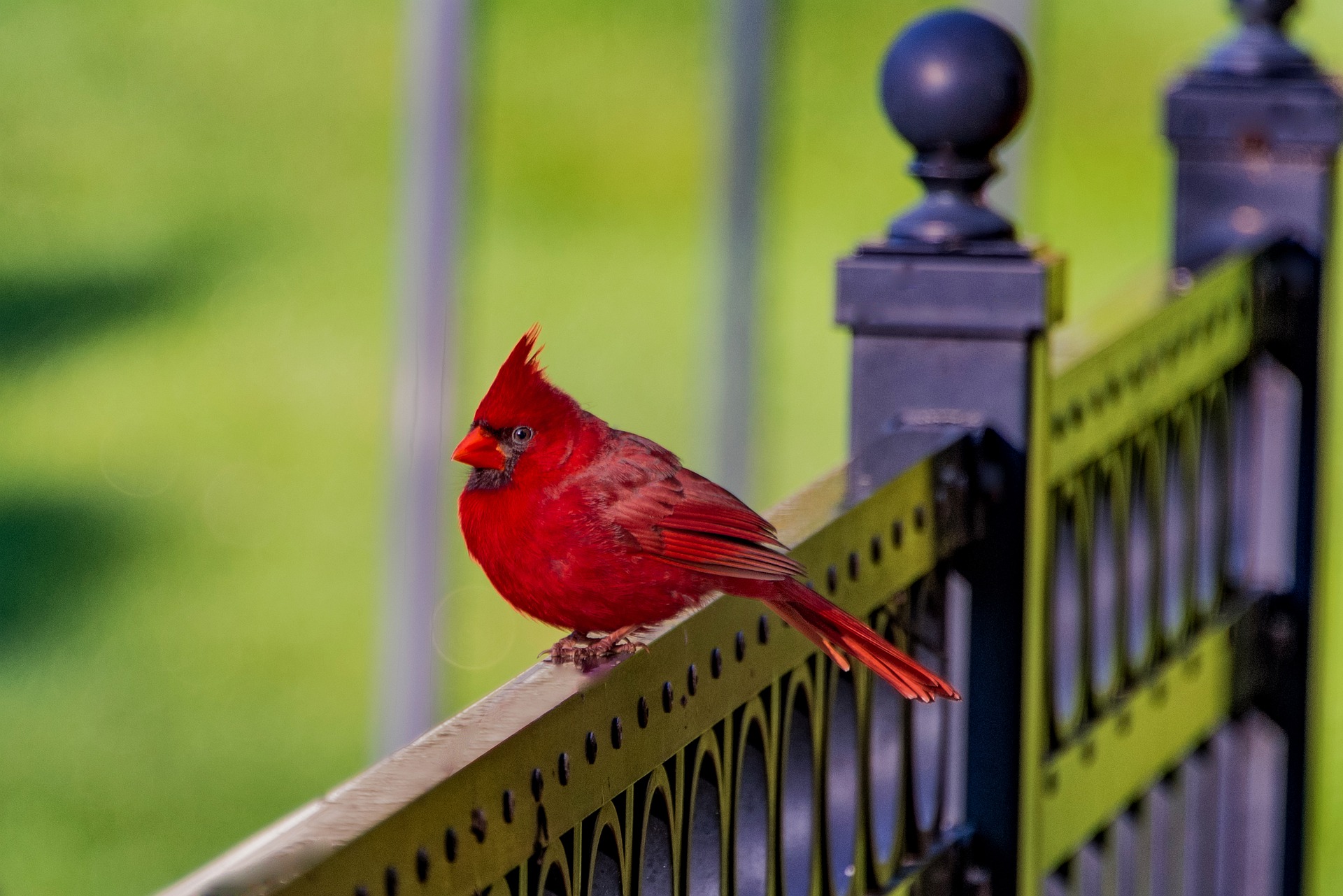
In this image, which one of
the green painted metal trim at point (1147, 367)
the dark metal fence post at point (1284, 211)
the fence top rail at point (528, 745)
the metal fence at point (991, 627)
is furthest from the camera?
the dark metal fence post at point (1284, 211)

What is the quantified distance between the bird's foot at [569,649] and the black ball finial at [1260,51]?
182 cm

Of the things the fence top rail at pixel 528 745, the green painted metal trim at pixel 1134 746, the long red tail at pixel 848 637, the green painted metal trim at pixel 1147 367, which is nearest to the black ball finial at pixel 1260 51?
the green painted metal trim at pixel 1147 367

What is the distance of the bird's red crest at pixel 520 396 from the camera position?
1.08m

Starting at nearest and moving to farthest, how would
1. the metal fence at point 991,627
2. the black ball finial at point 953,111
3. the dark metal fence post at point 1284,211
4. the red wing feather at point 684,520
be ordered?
the metal fence at point 991,627 → the red wing feather at point 684,520 → the black ball finial at point 953,111 → the dark metal fence post at point 1284,211

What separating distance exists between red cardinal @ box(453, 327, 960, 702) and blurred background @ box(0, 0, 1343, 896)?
5.12m

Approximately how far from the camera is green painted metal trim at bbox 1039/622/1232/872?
1.90 meters

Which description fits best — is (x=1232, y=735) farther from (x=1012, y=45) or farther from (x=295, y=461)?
(x=295, y=461)

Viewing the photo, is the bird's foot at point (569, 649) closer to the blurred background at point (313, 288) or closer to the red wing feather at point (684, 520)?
the red wing feather at point (684, 520)

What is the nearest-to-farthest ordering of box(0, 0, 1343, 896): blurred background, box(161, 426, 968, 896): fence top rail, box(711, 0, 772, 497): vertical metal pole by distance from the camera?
box(161, 426, 968, 896): fence top rail → box(711, 0, 772, 497): vertical metal pole → box(0, 0, 1343, 896): blurred background

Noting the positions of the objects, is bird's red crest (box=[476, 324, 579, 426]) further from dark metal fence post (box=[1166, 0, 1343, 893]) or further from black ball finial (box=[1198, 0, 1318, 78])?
black ball finial (box=[1198, 0, 1318, 78])

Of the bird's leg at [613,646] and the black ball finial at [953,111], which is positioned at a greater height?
the black ball finial at [953,111]

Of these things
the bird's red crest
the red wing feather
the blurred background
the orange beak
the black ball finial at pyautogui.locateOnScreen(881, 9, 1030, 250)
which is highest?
the black ball finial at pyautogui.locateOnScreen(881, 9, 1030, 250)

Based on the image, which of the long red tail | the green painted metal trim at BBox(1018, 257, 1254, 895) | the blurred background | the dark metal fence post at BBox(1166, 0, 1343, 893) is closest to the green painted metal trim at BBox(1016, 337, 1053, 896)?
the green painted metal trim at BBox(1018, 257, 1254, 895)

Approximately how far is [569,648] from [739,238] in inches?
241
